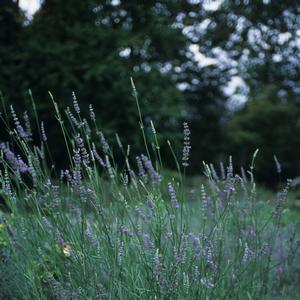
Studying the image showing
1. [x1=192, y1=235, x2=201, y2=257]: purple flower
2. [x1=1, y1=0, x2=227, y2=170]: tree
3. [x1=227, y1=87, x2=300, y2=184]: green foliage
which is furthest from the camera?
[x1=227, y1=87, x2=300, y2=184]: green foliage

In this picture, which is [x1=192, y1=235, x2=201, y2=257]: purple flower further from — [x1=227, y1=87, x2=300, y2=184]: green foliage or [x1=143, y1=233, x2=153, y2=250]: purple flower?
[x1=227, y1=87, x2=300, y2=184]: green foliage

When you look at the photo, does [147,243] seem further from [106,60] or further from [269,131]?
[269,131]

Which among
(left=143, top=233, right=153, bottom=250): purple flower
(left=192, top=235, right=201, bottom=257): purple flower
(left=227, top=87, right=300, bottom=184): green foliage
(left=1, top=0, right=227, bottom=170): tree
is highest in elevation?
(left=1, top=0, right=227, bottom=170): tree

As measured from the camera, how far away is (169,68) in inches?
457

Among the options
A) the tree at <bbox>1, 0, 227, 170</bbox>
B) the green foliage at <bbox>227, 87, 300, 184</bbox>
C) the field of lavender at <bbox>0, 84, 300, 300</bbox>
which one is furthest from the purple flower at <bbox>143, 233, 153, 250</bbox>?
the green foliage at <bbox>227, 87, 300, 184</bbox>

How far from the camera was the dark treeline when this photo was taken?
363 inches

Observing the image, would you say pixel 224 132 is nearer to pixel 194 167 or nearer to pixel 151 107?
pixel 194 167

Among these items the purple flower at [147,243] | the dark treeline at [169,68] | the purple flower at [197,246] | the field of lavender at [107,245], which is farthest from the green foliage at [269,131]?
the purple flower at [147,243]

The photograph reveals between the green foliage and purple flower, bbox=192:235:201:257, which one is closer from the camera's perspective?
purple flower, bbox=192:235:201:257

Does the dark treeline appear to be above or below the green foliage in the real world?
above

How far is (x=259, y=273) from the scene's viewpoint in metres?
3.11

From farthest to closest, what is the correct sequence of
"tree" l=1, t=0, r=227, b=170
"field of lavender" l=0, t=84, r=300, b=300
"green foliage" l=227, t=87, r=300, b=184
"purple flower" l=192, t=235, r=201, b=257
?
"green foliage" l=227, t=87, r=300, b=184 < "tree" l=1, t=0, r=227, b=170 < "purple flower" l=192, t=235, r=201, b=257 < "field of lavender" l=0, t=84, r=300, b=300

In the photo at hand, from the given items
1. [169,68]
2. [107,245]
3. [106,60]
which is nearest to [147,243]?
[107,245]

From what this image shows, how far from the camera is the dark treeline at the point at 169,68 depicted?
30.2 feet
